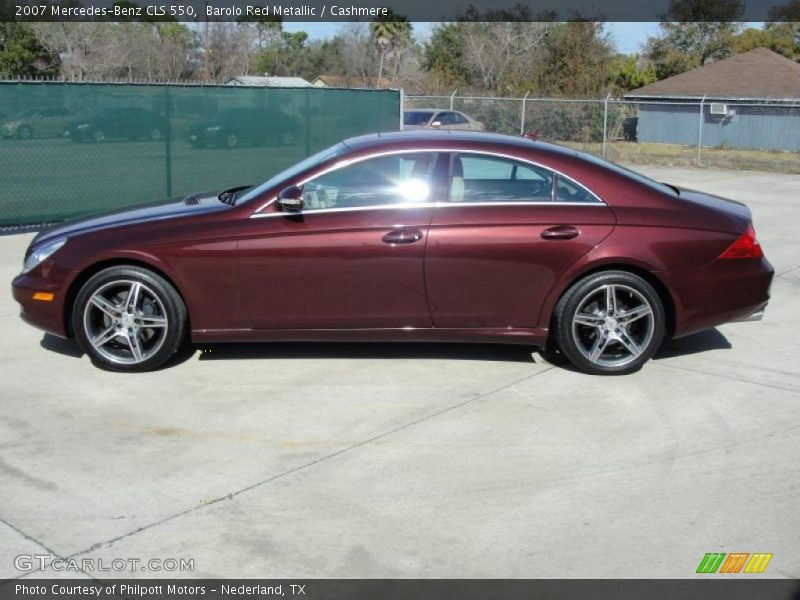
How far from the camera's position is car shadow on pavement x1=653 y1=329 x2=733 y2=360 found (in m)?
6.99

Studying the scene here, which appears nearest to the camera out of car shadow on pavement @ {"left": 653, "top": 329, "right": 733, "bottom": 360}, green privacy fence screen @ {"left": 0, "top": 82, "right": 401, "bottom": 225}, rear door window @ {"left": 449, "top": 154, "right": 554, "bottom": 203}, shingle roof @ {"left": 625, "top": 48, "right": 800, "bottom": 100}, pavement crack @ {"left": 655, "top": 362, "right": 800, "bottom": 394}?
→ pavement crack @ {"left": 655, "top": 362, "right": 800, "bottom": 394}

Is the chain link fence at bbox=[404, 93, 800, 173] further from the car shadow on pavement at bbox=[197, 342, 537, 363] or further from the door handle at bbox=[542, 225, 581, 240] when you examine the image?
the door handle at bbox=[542, 225, 581, 240]

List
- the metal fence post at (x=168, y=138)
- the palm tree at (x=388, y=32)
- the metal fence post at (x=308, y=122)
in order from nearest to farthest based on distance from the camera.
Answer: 1. the metal fence post at (x=168, y=138)
2. the metal fence post at (x=308, y=122)
3. the palm tree at (x=388, y=32)

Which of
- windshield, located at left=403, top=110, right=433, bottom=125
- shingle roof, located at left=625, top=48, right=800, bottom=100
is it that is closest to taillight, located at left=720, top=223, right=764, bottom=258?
windshield, located at left=403, top=110, right=433, bottom=125

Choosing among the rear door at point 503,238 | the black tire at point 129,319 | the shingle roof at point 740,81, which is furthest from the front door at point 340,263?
the shingle roof at point 740,81

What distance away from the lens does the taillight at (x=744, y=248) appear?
21.0 feet

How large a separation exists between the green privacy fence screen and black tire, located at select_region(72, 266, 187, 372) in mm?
6362

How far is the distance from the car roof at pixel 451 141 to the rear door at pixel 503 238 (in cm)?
15

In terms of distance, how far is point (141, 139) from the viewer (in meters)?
13.2

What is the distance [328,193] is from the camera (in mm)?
6383

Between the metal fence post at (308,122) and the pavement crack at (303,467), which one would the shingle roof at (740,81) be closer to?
the metal fence post at (308,122)
